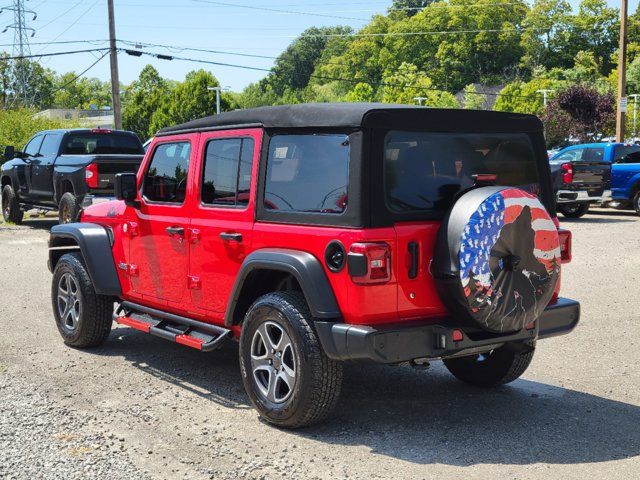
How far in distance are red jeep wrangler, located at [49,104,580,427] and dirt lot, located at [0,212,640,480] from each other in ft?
1.05

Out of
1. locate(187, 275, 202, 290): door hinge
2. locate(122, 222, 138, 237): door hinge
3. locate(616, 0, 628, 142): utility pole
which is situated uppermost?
locate(616, 0, 628, 142): utility pole

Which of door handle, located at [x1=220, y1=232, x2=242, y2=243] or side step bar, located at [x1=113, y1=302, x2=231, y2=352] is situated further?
side step bar, located at [x1=113, y1=302, x2=231, y2=352]

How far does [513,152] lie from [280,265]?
1.71 m

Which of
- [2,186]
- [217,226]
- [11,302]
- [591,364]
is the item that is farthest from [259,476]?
[2,186]

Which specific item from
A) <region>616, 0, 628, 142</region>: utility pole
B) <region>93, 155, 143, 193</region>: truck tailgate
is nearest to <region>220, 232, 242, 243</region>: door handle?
<region>93, 155, 143, 193</region>: truck tailgate

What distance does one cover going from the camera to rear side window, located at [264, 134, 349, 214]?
4883 mm

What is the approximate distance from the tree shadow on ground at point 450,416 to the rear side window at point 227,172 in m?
1.38

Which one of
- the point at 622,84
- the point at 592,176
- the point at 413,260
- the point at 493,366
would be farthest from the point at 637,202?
the point at 413,260

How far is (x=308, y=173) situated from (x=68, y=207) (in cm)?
1129

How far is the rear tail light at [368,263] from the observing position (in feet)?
15.0

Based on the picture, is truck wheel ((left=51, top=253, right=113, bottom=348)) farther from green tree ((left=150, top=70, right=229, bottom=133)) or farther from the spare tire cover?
green tree ((left=150, top=70, right=229, bottom=133))

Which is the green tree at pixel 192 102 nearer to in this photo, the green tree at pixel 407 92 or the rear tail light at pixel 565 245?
the green tree at pixel 407 92

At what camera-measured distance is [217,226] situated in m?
5.67

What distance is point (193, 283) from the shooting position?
5.93 meters
